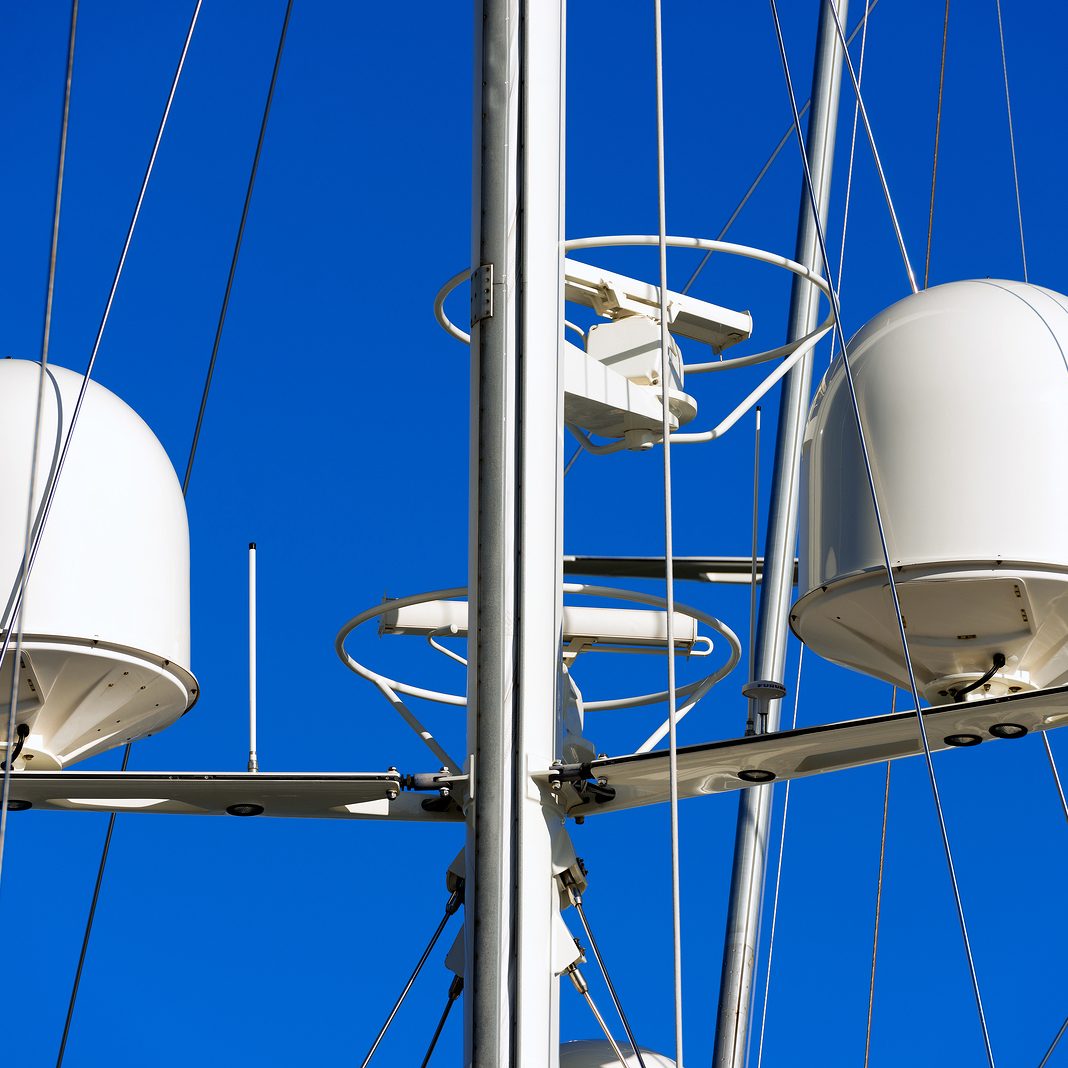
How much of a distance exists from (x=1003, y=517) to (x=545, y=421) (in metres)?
1.86

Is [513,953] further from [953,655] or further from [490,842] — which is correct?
[953,655]

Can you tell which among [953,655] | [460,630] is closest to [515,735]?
[953,655]

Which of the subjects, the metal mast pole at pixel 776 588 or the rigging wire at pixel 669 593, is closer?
the rigging wire at pixel 669 593

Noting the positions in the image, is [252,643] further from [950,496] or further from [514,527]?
[950,496]

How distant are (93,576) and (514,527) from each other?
71.0 inches

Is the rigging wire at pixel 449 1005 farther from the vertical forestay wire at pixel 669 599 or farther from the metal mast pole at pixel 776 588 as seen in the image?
the metal mast pole at pixel 776 588

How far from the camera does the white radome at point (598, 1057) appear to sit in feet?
36.8

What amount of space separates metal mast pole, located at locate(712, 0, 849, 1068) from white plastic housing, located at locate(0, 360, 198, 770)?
15.1 feet

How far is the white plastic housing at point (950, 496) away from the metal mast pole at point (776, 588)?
3.67m

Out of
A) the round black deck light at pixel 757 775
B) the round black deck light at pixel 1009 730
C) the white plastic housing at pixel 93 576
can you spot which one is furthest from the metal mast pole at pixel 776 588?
the white plastic housing at pixel 93 576

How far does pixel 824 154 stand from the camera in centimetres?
1702

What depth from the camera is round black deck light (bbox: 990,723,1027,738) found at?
828cm

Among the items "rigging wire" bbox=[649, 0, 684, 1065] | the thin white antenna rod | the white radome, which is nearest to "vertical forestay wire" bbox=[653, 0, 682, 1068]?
"rigging wire" bbox=[649, 0, 684, 1065]

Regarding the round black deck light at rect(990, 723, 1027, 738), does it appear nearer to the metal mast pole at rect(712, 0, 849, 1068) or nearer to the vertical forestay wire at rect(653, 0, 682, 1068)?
the vertical forestay wire at rect(653, 0, 682, 1068)
